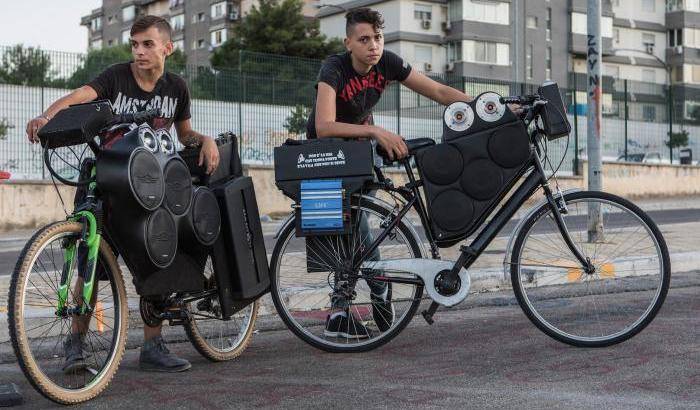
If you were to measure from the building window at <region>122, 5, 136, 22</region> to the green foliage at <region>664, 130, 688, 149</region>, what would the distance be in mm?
72995

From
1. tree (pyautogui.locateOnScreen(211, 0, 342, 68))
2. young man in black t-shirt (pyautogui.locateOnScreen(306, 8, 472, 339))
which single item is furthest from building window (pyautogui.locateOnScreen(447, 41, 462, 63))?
young man in black t-shirt (pyautogui.locateOnScreen(306, 8, 472, 339))

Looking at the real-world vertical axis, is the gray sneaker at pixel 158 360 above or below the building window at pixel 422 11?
below

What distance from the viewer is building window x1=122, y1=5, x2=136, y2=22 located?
9439 cm

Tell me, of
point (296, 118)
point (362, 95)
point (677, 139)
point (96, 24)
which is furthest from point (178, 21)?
point (362, 95)

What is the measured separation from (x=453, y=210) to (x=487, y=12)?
5987 cm

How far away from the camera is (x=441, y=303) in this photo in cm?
514

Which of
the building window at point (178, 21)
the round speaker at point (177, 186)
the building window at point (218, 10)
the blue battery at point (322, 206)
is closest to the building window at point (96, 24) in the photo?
the building window at point (178, 21)

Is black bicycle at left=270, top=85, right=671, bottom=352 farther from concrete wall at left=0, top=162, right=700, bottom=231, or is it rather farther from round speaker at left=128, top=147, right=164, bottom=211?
concrete wall at left=0, top=162, right=700, bottom=231

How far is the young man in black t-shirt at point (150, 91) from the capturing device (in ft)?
16.0

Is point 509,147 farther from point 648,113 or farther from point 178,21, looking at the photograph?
point 178,21

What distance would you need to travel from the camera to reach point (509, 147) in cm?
517

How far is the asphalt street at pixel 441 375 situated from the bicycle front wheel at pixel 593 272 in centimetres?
12

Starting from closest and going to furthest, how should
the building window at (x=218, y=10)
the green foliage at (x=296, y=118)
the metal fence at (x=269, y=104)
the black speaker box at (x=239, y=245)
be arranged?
the black speaker box at (x=239, y=245)
the metal fence at (x=269, y=104)
the green foliage at (x=296, y=118)
the building window at (x=218, y=10)

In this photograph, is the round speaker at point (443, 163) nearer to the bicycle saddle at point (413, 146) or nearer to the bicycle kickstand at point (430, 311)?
the bicycle saddle at point (413, 146)
